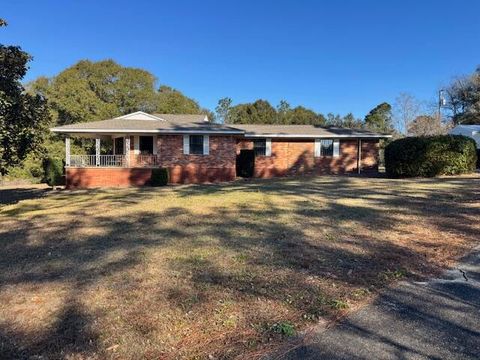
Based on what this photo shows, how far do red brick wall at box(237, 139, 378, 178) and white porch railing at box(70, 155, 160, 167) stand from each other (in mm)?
5294

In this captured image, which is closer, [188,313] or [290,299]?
[188,313]

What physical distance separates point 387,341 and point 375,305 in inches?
31.4

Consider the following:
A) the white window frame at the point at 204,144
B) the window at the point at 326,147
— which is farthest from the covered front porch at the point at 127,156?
the window at the point at 326,147

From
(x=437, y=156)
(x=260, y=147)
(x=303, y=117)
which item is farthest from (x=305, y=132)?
(x=303, y=117)

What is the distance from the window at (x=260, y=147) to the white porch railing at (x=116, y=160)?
5.93 meters

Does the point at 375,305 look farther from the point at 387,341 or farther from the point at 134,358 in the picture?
the point at 134,358

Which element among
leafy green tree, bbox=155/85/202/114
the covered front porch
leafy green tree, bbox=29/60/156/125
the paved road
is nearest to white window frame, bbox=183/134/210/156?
the covered front porch

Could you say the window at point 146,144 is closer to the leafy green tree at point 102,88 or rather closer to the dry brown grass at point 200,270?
the dry brown grass at point 200,270

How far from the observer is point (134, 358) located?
325 cm

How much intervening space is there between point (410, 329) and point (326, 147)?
70.9 ft

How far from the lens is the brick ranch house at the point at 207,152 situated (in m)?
20.4

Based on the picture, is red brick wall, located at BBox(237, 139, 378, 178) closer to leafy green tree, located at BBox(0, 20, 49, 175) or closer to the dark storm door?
the dark storm door

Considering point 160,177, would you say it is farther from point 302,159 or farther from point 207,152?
point 302,159

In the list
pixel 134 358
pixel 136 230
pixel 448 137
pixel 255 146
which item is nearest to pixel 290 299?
pixel 134 358
